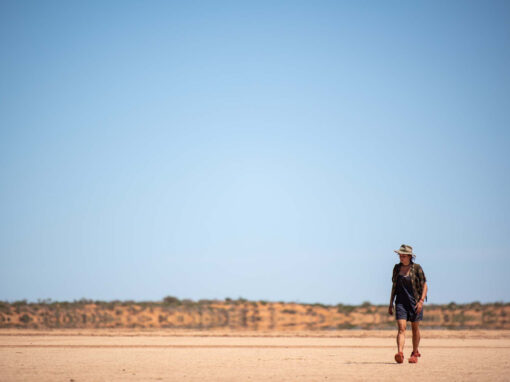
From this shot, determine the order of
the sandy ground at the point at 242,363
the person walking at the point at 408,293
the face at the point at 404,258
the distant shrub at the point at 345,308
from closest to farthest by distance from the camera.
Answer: the sandy ground at the point at 242,363
the person walking at the point at 408,293
the face at the point at 404,258
the distant shrub at the point at 345,308

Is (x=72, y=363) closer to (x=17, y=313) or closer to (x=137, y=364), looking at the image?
(x=137, y=364)

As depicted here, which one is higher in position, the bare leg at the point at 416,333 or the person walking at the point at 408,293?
the person walking at the point at 408,293

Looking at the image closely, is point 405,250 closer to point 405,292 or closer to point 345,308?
point 405,292

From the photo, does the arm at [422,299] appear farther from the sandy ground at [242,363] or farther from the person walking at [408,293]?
the sandy ground at [242,363]

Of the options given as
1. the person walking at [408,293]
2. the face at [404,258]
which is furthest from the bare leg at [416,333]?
the face at [404,258]

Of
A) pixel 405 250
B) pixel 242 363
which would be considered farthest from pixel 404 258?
pixel 242 363

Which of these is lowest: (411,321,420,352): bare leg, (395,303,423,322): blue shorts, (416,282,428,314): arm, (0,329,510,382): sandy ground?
(0,329,510,382): sandy ground

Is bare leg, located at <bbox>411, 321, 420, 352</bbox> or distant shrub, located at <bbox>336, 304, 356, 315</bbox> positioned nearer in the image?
bare leg, located at <bbox>411, 321, 420, 352</bbox>

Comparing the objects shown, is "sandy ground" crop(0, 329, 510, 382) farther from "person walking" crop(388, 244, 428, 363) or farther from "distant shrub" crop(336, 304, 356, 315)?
"distant shrub" crop(336, 304, 356, 315)

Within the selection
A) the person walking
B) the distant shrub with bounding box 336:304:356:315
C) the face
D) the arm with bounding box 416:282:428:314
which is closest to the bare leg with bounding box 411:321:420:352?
the person walking

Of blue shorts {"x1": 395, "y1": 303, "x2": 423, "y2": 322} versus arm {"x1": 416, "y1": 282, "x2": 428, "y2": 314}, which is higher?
arm {"x1": 416, "y1": 282, "x2": 428, "y2": 314}

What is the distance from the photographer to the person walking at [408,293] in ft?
46.2

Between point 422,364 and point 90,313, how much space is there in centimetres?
3383

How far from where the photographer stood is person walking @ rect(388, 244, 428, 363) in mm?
14078
